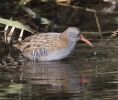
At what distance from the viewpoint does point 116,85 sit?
400 inches

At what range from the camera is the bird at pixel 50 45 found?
12.8 m

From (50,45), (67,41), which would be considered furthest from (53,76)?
(67,41)

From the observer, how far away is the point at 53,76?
10.9 meters

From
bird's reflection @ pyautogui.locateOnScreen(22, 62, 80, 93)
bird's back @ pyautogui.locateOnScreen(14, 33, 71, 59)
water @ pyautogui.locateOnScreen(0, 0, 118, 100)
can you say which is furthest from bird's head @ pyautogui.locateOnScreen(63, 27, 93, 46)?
bird's reflection @ pyautogui.locateOnScreen(22, 62, 80, 93)

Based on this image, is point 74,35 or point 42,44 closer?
point 42,44

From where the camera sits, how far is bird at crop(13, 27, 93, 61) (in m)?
12.8

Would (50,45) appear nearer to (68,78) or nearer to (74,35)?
(74,35)

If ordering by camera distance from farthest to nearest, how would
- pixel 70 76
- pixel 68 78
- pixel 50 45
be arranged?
pixel 50 45 → pixel 70 76 → pixel 68 78

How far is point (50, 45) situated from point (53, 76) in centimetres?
215

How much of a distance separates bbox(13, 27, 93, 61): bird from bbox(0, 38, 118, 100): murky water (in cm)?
21

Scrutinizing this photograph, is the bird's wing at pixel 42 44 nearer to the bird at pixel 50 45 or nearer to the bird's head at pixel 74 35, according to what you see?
the bird at pixel 50 45

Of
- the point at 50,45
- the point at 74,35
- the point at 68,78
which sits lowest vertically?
the point at 68,78

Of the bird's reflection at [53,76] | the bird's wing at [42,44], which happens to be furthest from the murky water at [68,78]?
the bird's wing at [42,44]

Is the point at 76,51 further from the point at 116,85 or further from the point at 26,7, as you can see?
the point at 26,7
